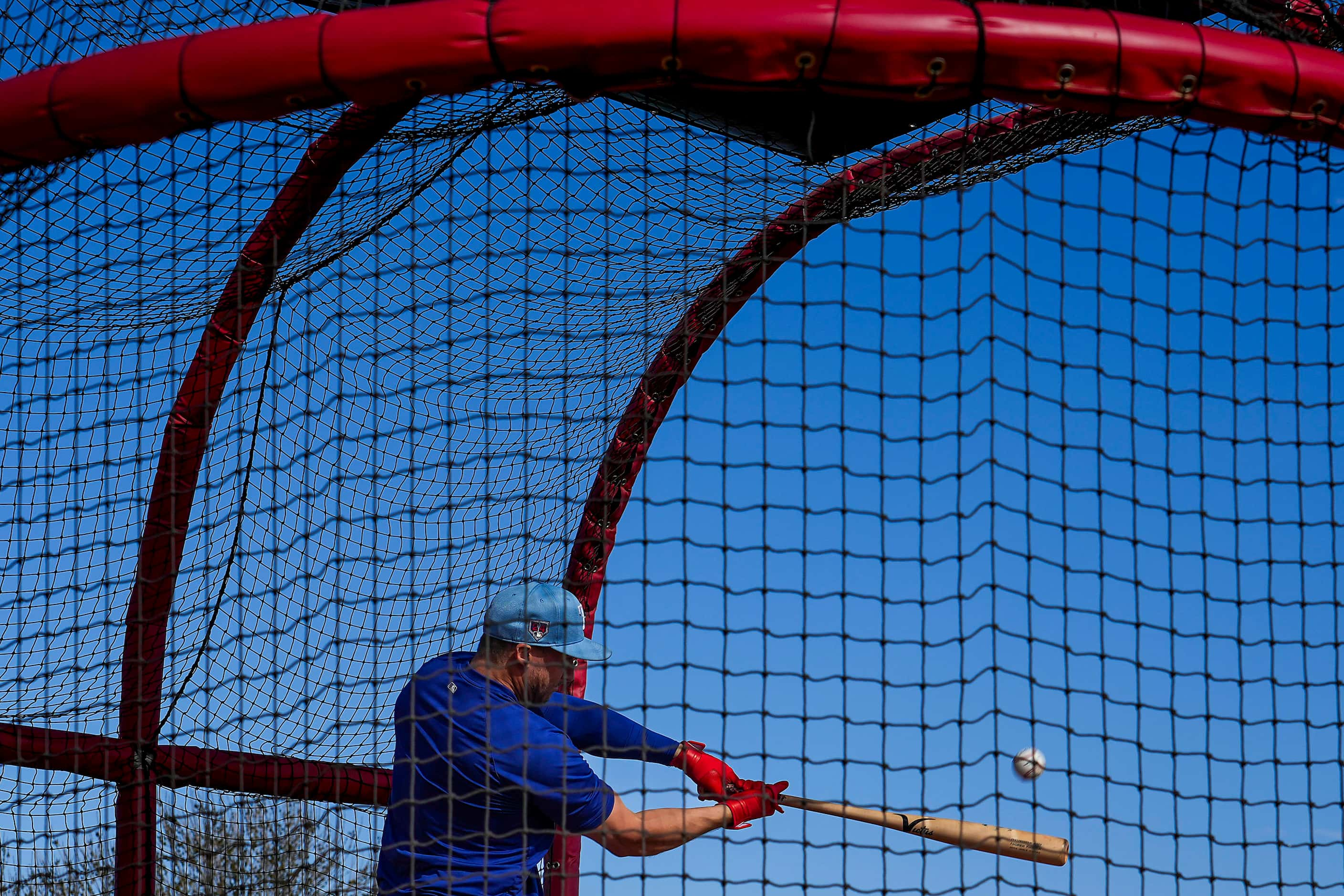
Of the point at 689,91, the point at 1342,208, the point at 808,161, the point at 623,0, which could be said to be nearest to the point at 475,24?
the point at 623,0

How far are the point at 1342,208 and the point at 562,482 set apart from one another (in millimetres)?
3082

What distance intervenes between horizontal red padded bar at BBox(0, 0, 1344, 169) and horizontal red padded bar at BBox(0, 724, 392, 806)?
242cm

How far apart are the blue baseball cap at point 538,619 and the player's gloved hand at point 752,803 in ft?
2.04

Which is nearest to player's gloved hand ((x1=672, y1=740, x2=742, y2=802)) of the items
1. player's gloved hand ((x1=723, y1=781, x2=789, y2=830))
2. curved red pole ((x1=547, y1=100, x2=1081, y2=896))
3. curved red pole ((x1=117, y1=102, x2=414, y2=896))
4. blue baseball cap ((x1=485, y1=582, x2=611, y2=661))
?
player's gloved hand ((x1=723, y1=781, x2=789, y2=830))

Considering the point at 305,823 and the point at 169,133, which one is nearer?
the point at 169,133

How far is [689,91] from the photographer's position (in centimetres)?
425

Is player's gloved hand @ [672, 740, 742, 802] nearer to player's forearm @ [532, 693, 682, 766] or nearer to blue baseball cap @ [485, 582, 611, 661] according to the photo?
player's forearm @ [532, 693, 682, 766]

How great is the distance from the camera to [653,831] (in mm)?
4000

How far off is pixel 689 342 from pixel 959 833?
178 cm

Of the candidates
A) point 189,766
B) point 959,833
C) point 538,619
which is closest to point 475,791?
point 538,619

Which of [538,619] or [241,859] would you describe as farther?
[241,859]

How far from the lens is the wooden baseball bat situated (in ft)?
14.5

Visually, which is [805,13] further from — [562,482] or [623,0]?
[562,482]

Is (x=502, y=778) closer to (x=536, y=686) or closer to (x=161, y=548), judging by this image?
(x=536, y=686)
